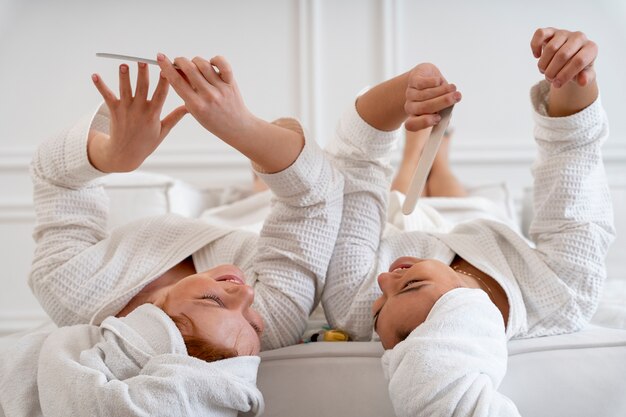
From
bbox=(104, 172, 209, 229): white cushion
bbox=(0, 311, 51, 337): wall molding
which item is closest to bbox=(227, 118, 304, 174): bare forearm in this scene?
bbox=(104, 172, 209, 229): white cushion

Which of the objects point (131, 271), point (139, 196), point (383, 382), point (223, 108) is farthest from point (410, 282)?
point (139, 196)

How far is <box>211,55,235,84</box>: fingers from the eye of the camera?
3.27 feet

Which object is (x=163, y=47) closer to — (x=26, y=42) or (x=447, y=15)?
(x=26, y=42)

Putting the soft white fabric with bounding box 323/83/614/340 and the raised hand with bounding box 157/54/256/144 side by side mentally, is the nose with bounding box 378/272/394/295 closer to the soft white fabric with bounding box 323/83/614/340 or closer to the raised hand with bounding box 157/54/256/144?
the soft white fabric with bounding box 323/83/614/340

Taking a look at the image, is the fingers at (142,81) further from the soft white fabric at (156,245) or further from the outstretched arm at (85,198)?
the soft white fabric at (156,245)

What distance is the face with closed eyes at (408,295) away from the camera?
0.97 m

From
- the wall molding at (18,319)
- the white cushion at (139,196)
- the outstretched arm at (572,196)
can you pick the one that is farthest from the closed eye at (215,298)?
the wall molding at (18,319)

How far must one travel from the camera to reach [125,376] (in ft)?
2.79

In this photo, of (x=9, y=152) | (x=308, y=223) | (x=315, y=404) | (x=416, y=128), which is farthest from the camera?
(x=9, y=152)

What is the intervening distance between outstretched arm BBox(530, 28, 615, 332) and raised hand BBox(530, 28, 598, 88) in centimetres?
7

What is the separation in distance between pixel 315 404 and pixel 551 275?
0.44m

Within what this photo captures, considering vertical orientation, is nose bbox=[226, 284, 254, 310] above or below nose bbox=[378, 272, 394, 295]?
above

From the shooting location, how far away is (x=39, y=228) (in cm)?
126

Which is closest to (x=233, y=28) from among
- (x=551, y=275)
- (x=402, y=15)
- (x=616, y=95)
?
(x=402, y=15)
